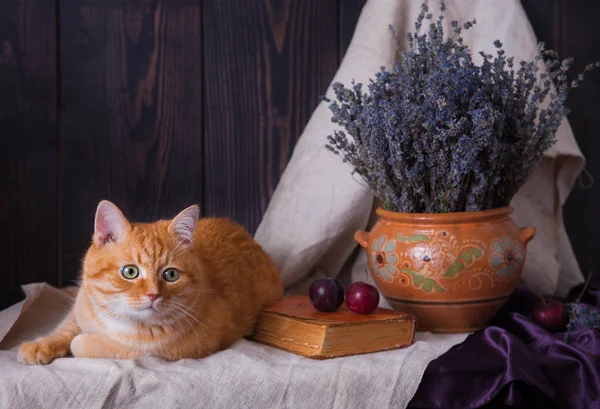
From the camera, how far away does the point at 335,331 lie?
3.93 feet

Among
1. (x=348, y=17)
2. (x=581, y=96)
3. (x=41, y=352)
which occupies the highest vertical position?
(x=348, y=17)

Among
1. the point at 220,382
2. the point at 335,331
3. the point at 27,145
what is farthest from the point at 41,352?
the point at 27,145

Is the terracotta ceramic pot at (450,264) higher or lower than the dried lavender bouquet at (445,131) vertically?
lower

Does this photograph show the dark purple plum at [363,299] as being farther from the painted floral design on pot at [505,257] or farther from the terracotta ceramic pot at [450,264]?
the painted floral design on pot at [505,257]

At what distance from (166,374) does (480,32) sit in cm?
109

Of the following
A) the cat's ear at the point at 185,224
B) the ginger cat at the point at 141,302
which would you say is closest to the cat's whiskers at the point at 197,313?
the ginger cat at the point at 141,302

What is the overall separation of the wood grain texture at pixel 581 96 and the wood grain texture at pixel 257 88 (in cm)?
56

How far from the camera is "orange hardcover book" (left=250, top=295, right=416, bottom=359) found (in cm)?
120

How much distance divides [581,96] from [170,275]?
1.23 meters

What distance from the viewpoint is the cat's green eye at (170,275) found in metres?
1.18

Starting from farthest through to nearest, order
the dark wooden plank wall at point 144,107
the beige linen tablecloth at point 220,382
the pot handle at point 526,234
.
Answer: the dark wooden plank wall at point 144,107 < the pot handle at point 526,234 < the beige linen tablecloth at point 220,382

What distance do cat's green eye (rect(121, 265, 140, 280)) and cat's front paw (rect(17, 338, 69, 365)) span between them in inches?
6.8

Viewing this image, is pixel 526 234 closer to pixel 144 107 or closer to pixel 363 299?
pixel 363 299

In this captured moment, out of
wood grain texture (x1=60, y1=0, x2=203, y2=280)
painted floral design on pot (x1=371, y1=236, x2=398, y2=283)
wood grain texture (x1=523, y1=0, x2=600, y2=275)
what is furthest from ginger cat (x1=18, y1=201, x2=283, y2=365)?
wood grain texture (x1=523, y1=0, x2=600, y2=275)
